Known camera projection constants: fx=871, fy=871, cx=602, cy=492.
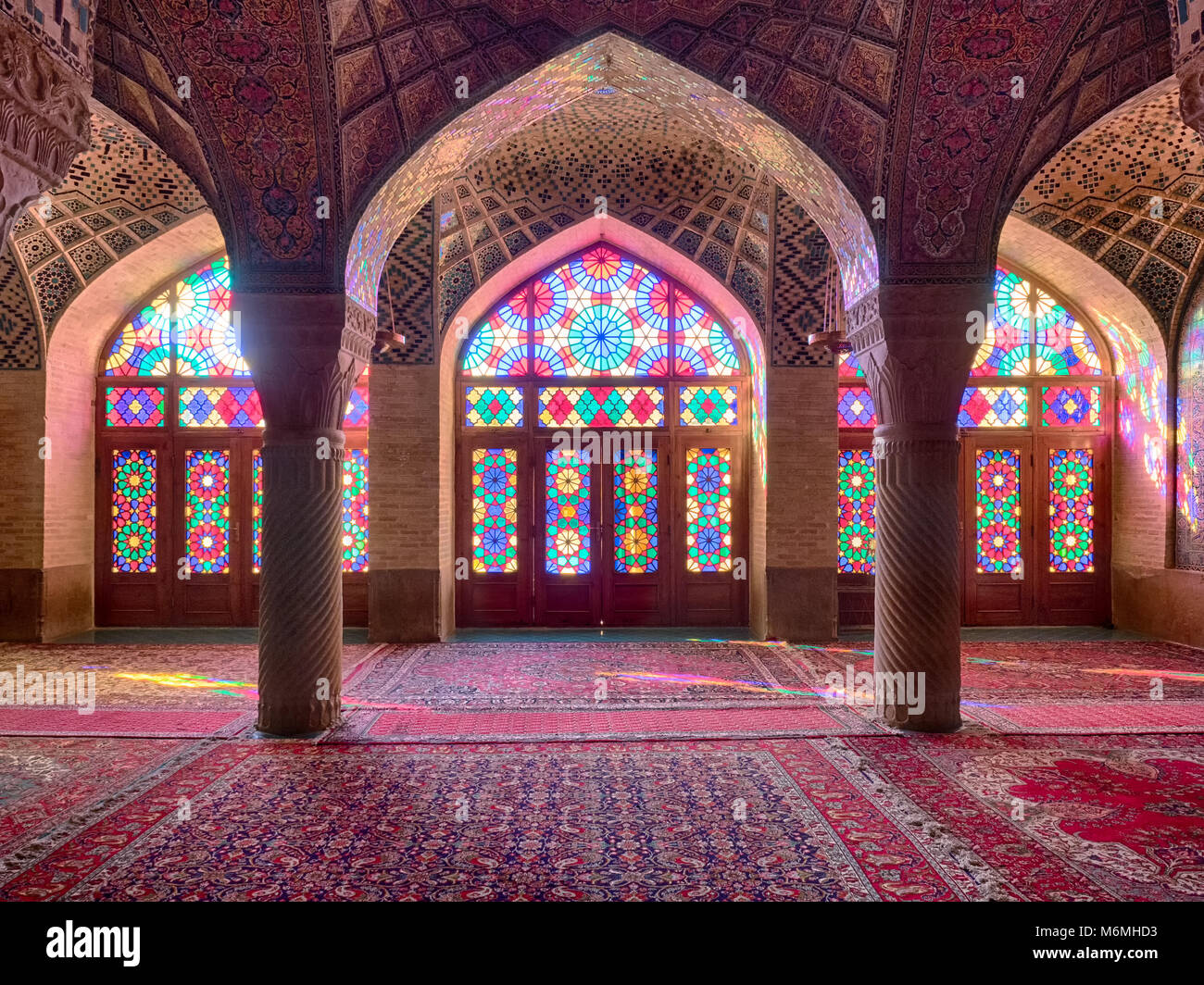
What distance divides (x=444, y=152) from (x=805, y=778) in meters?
4.86

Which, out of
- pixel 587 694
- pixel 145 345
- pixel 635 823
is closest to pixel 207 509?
pixel 145 345

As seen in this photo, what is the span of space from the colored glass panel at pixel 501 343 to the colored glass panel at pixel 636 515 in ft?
5.85

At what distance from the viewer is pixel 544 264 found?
10414 millimetres

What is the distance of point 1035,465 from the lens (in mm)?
10477

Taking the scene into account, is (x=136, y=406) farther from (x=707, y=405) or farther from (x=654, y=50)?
(x=654, y=50)

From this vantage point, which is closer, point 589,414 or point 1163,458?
point 1163,458

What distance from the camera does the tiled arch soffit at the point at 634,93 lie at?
5957 millimetres

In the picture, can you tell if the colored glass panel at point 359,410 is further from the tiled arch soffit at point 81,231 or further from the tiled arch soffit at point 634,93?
the tiled arch soffit at point 634,93

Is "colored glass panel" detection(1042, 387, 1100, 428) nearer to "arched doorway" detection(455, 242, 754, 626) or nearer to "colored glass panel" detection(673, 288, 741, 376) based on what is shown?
"arched doorway" detection(455, 242, 754, 626)

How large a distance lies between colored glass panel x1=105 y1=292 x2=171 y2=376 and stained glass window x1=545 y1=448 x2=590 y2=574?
4806mm

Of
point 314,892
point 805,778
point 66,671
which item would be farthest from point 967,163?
point 66,671

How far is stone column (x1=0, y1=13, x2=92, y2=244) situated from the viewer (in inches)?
142

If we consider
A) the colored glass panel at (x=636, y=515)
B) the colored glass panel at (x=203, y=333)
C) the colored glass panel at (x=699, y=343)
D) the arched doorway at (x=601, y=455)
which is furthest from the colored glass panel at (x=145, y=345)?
the colored glass panel at (x=699, y=343)

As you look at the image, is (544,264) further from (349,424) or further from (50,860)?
(50,860)
